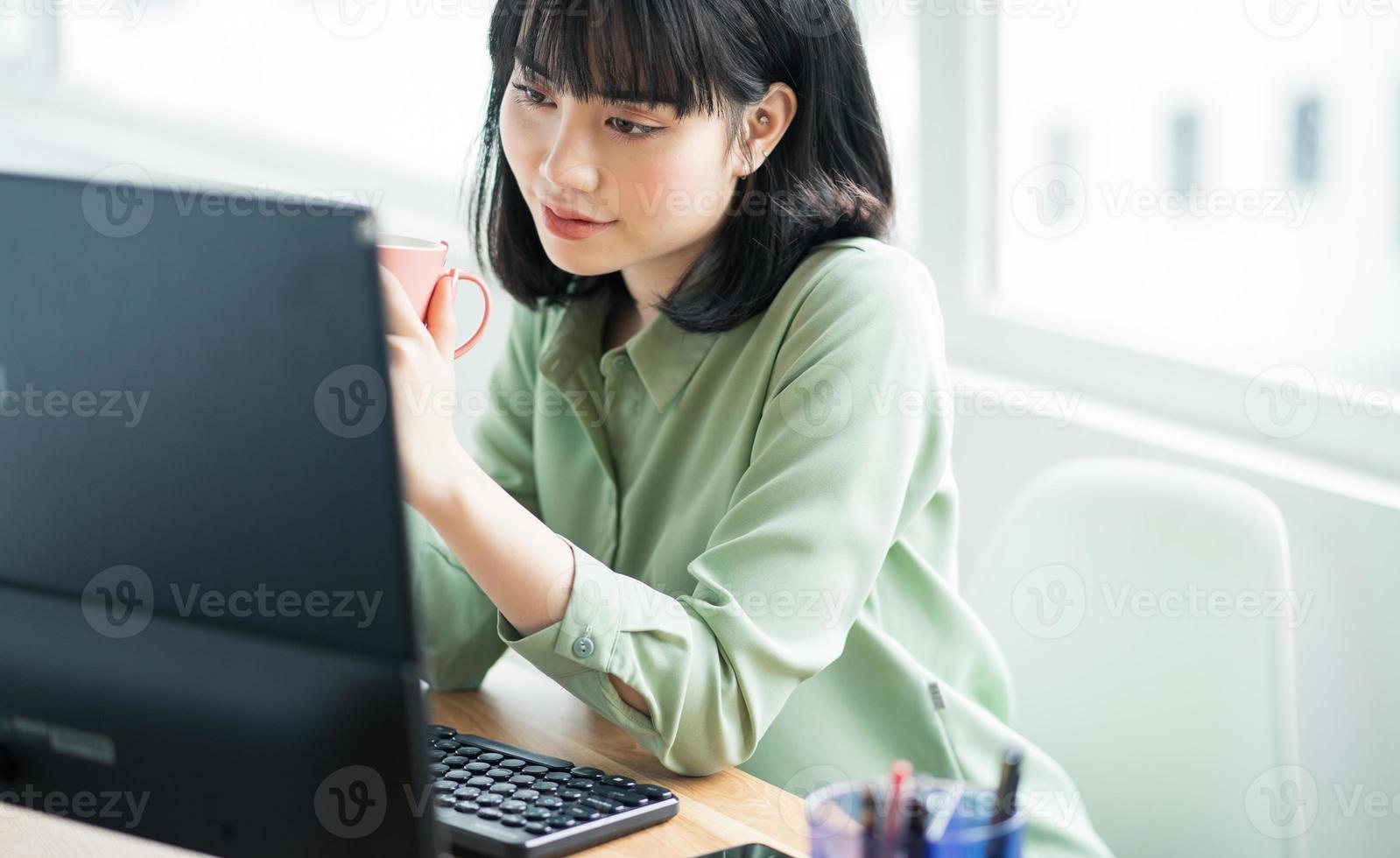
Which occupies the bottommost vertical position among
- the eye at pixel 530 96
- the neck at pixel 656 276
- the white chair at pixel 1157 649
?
the white chair at pixel 1157 649

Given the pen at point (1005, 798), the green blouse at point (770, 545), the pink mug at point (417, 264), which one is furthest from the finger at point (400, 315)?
the pen at point (1005, 798)

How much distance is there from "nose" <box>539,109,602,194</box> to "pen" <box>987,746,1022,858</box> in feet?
2.13

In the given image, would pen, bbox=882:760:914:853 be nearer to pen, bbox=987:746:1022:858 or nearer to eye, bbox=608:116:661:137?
pen, bbox=987:746:1022:858

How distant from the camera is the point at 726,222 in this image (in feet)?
4.32

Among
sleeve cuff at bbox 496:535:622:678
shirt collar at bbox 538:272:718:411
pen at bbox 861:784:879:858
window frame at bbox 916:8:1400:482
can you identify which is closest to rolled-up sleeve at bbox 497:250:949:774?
sleeve cuff at bbox 496:535:622:678

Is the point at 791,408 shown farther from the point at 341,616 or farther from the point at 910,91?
the point at 910,91

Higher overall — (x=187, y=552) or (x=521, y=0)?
(x=521, y=0)

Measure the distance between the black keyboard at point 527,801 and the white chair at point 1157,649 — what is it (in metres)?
0.56

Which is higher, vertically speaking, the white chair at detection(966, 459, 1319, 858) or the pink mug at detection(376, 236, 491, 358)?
the pink mug at detection(376, 236, 491, 358)

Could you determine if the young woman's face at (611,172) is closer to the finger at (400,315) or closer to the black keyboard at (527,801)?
the finger at (400,315)

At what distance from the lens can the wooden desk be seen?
908 mm

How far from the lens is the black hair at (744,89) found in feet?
3.73

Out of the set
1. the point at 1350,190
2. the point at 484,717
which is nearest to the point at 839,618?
the point at 484,717

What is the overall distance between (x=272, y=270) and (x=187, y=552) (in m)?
0.16
